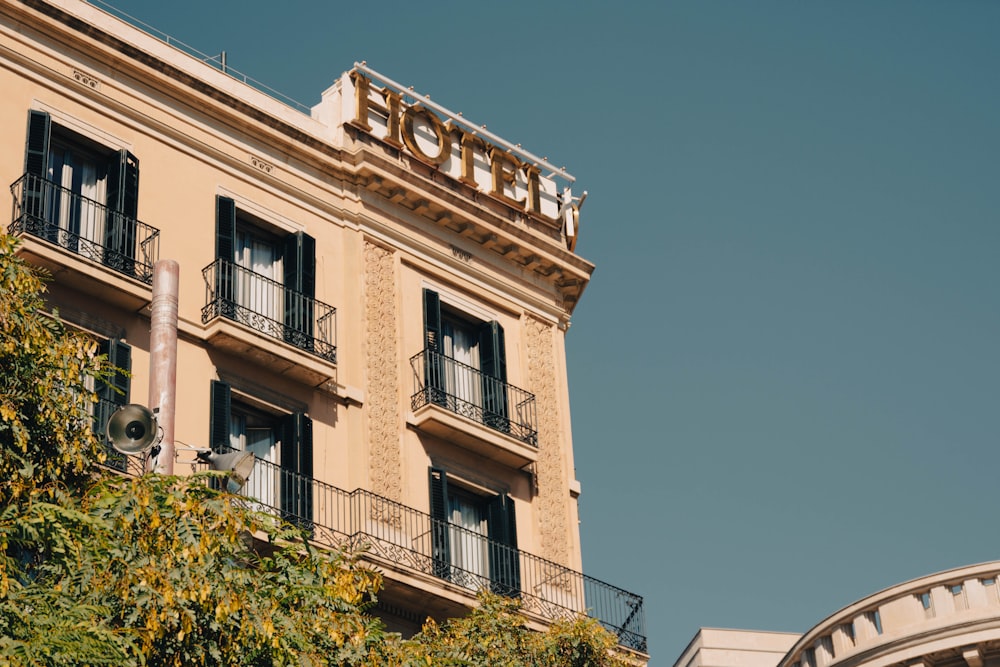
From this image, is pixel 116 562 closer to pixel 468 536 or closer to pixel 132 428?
pixel 132 428

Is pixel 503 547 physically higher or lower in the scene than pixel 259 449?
lower

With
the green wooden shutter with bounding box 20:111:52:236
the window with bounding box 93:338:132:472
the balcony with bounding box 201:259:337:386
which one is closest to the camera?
the window with bounding box 93:338:132:472

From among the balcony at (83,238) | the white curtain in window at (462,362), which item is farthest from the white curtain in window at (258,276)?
the white curtain in window at (462,362)

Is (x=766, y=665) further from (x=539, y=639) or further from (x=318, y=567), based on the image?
(x=318, y=567)

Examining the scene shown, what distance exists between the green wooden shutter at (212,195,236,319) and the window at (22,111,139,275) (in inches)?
61.5

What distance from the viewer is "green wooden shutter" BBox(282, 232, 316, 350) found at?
3238cm

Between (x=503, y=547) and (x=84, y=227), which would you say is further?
(x=503, y=547)

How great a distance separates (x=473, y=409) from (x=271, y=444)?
14.0 feet

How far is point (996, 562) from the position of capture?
34.9 metres

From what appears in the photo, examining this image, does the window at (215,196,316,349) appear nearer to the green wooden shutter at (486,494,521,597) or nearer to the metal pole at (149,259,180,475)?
the green wooden shutter at (486,494,521,597)

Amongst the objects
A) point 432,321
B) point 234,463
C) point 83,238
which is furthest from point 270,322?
point 234,463

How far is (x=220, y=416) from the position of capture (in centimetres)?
3053

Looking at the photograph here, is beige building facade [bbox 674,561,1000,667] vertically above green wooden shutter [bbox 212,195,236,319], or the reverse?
green wooden shutter [bbox 212,195,236,319]

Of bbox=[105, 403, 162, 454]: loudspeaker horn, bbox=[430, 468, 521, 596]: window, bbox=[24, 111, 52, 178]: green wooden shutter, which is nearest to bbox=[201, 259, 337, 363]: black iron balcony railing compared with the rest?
bbox=[430, 468, 521, 596]: window
